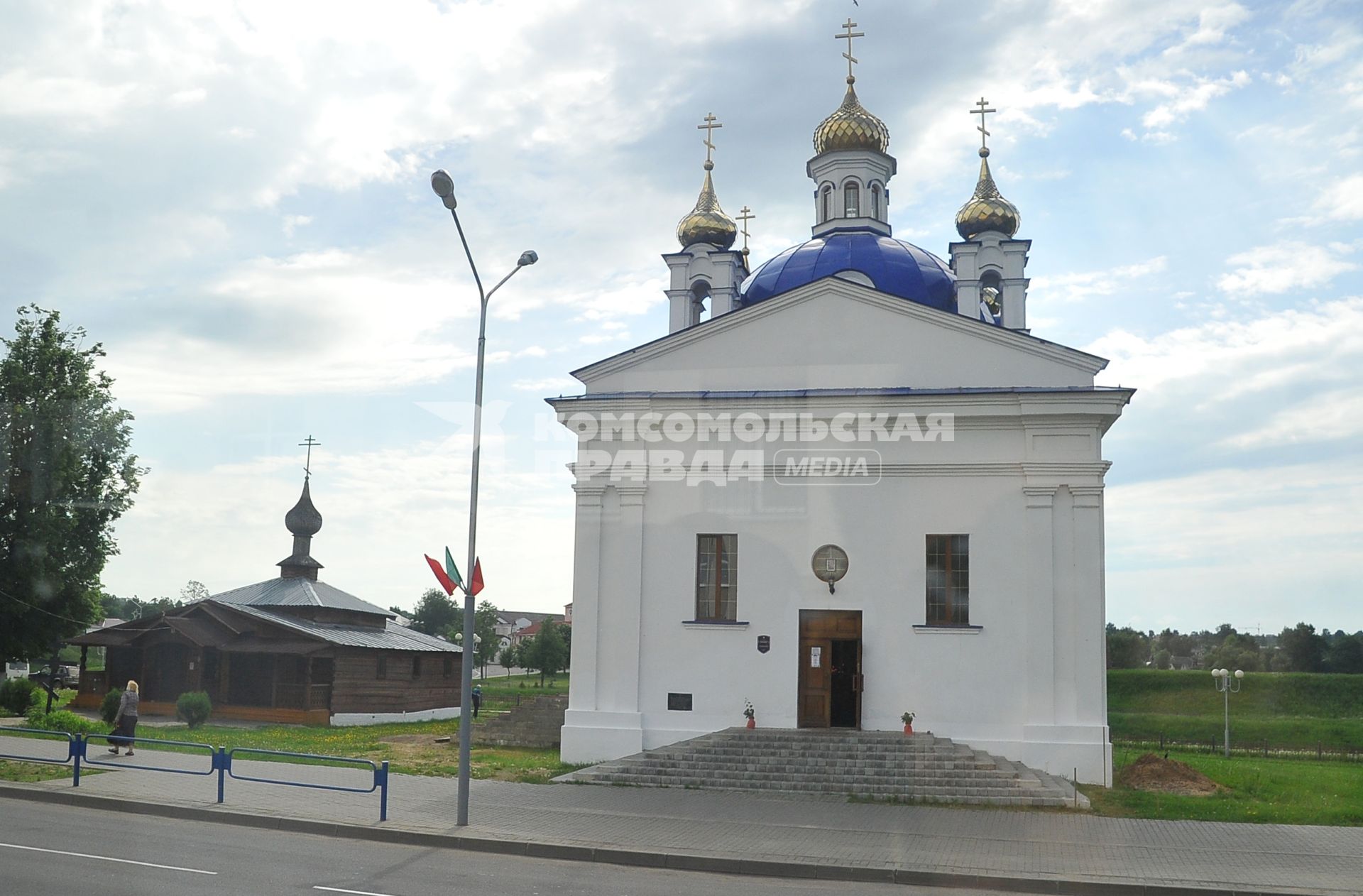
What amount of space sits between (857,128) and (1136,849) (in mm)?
21507

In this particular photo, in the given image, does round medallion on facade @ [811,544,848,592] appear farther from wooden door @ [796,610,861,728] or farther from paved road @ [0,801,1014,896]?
paved road @ [0,801,1014,896]

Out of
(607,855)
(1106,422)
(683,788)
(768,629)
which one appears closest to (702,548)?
(768,629)

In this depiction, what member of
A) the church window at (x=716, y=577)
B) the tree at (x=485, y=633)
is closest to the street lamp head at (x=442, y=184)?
the church window at (x=716, y=577)

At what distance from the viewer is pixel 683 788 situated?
18562mm

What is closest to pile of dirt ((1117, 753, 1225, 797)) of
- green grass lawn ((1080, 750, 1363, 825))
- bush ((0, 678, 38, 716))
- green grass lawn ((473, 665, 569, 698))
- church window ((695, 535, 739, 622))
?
green grass lawn ((1080, 750, 1363, 825))

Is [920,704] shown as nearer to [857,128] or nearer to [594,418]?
[594,418]

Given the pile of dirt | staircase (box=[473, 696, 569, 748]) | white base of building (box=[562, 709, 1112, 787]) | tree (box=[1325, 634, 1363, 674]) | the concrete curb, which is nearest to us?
the concrete curb

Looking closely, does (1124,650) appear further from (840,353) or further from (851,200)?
(840,353)

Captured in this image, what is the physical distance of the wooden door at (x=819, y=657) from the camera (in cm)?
2091

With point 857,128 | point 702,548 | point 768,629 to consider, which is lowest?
point 768,629

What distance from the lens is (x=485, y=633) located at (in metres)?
74.8

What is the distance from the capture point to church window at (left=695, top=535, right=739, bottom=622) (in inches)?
856

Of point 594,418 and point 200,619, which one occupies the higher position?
point 594,418

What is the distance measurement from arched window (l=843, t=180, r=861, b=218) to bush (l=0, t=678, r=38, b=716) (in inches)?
998
